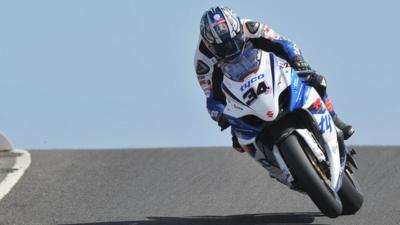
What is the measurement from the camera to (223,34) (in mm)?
9117

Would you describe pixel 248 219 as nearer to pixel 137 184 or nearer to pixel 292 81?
pixel 292 81

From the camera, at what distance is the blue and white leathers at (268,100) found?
8.91m

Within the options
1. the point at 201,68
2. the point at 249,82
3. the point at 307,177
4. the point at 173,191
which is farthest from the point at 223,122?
the point at 173,191

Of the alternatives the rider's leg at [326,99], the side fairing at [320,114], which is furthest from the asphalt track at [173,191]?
the rider's leg at [326,99]

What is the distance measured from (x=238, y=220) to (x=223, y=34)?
1.69 meters

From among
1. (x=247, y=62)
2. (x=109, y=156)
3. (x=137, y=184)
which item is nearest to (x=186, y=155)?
(x=109, y=156)

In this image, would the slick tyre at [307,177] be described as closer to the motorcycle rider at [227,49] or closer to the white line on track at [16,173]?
the motorcycle rider at [227,49]

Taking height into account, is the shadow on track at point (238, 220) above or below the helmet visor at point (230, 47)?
below

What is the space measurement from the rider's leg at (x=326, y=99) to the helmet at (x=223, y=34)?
75 cm

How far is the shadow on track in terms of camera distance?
9.73m

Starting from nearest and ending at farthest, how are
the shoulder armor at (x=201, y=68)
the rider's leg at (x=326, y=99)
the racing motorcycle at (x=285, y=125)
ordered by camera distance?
1. the racing motorcycle at (x=285, y=125)
2. the rider's leg at (x=326, y=99)
3. the shoulder armor at (x=201, y=68)

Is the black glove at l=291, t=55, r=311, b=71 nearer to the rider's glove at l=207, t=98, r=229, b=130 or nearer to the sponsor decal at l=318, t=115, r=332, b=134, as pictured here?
the sponsor decal at l=318, t=115, r=332, b=134

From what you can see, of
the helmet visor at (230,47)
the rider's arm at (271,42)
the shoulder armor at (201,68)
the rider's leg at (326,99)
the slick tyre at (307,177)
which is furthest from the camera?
the shoulder armor at (201,68)

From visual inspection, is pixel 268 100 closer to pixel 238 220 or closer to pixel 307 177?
pixel 307 177
